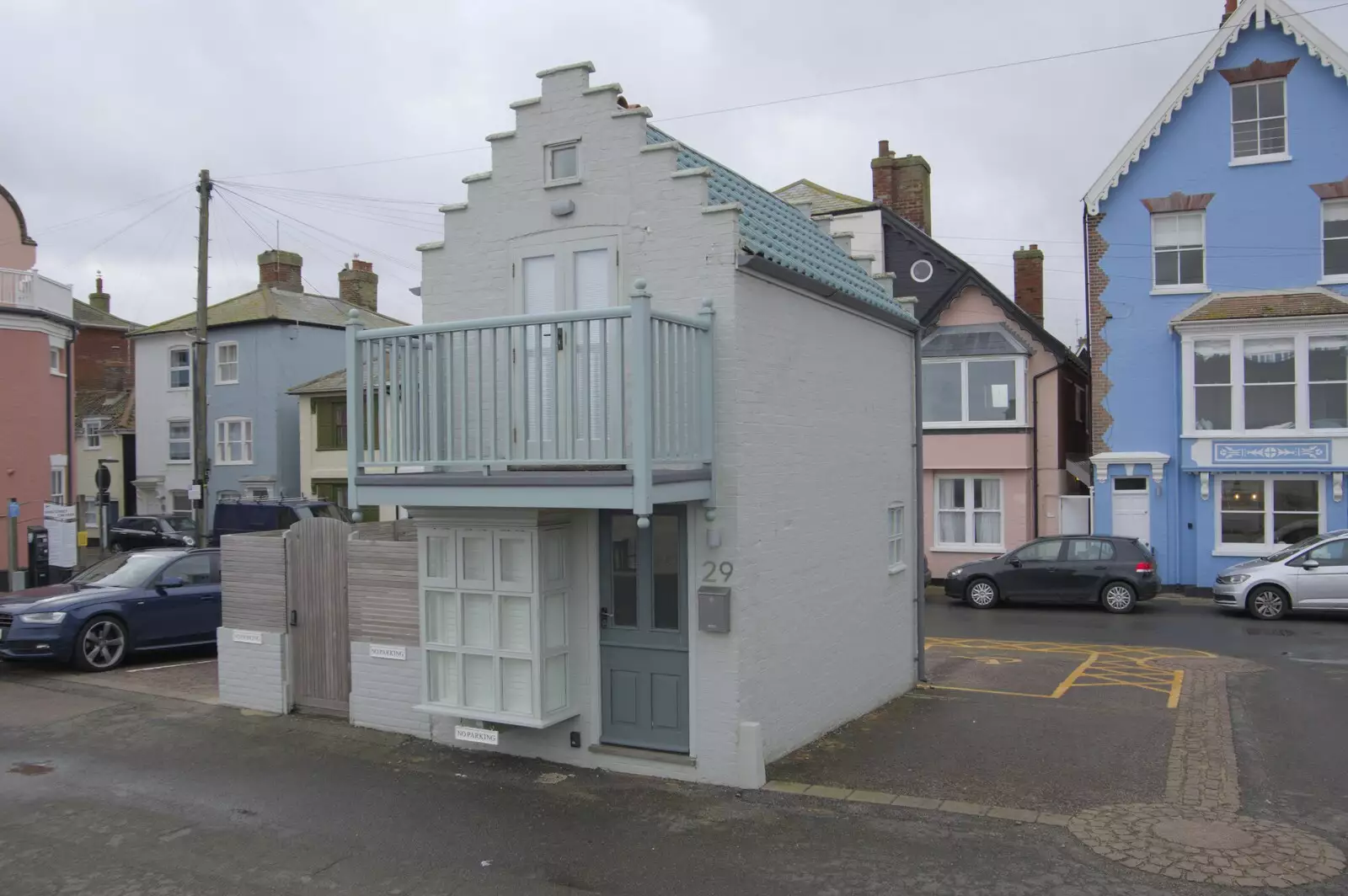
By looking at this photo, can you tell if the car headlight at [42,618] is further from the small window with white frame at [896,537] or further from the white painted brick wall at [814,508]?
the small window with white frame at [896,537]

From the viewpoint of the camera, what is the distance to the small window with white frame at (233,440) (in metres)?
34.5

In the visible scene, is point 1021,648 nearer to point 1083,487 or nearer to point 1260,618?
point 1260,618

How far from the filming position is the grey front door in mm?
8781

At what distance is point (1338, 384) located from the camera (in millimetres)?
21562

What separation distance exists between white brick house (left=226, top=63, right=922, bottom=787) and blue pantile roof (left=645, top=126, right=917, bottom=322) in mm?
87

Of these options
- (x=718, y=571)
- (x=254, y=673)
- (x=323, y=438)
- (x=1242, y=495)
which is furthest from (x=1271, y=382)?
(x=323, y=438)

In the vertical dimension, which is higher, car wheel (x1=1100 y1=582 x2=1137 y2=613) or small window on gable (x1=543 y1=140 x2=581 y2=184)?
small window on gable (x1=543 y1=140 x2=581 y2=184)

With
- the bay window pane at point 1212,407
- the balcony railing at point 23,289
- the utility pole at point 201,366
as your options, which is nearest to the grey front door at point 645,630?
the utility pole at point 201,366

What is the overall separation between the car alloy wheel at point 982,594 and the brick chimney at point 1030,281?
10.5 m

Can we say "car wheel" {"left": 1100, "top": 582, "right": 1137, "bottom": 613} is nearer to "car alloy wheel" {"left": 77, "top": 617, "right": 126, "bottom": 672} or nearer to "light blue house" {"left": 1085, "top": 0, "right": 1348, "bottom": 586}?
"light blue house" {"left": 1085, "top": 0, "right": 1348, "bottom": 586}

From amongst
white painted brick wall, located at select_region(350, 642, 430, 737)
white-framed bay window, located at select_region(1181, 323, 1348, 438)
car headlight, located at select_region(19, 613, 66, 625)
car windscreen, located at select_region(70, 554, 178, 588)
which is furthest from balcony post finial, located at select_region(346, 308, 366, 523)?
white-framed bay window, located at select_region(1181, 323, 1348, 438)

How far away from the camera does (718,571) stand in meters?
8.52

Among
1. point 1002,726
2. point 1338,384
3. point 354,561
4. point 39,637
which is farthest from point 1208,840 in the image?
point 1338,384

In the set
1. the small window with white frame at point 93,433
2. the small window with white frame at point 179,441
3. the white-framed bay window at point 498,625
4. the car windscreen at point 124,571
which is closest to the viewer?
the white-framed bay window at point 498,625
